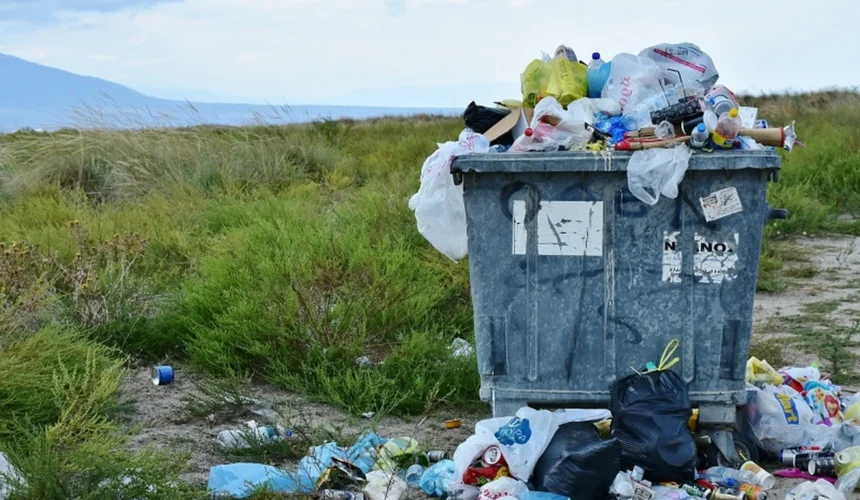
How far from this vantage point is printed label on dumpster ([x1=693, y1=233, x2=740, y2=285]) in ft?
12.1

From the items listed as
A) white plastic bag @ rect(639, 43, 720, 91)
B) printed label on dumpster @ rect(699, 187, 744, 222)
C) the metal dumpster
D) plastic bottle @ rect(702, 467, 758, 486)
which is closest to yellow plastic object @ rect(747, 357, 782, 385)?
the metal dumpster

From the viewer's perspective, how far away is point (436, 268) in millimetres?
6414

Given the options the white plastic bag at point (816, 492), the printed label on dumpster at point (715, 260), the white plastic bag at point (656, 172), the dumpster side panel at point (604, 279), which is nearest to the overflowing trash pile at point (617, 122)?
the white plastic bag at point (656, 172)

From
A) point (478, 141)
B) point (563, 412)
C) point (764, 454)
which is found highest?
point (478, 141)

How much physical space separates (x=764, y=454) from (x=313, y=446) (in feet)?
5.89

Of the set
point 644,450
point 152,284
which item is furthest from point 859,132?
point 644,450

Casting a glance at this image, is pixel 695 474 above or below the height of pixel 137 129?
below

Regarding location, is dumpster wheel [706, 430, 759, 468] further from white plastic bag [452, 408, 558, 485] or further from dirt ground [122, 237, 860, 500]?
white plastic bag [452, 408, 558, 485]

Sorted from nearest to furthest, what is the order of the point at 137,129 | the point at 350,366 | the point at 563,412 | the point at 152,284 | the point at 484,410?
the point at 563,412, the point at 484,410, the point at 350,366, the point at 152,284, the point at 137,129

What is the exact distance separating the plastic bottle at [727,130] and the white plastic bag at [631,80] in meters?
0.46

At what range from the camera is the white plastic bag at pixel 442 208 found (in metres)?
3.97

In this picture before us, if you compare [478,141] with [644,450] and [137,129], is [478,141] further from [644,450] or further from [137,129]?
[137,129]

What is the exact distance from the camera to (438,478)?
3678 mm

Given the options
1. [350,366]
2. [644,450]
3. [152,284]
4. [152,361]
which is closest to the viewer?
[644,450]
